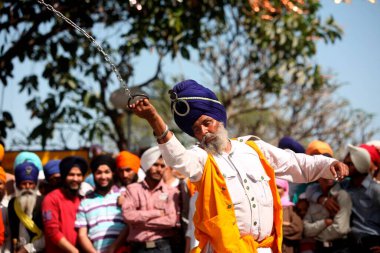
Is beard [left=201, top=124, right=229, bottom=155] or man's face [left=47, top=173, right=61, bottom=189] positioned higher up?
man's face [left=47, top=173, right=61, bottom=189]

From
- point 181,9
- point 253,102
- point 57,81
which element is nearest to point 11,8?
point 57,81

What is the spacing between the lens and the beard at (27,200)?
645 cm

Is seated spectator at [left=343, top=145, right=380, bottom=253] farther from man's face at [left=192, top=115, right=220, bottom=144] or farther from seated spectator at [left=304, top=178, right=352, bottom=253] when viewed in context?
man's face at [left=192, top=115, right=220, bottom=144]

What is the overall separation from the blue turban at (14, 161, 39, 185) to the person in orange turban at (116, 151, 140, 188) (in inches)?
34.2

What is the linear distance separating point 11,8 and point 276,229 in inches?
233

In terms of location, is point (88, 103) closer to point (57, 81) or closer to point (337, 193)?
point (57, 81)

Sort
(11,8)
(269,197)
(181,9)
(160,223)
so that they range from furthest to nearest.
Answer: (181,9) → (11,8) → (160,223) → (269,197)

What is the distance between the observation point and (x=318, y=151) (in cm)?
702

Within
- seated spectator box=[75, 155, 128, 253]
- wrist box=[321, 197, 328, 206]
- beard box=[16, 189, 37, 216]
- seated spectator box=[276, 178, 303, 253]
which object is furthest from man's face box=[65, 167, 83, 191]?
wrist box=[321, 197, 328, 206]

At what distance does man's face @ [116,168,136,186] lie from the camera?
22.6 feet

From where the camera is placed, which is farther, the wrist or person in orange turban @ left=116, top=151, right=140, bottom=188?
person in orange turban @ left=116, top=151, right=140, bottom=188

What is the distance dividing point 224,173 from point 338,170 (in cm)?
76

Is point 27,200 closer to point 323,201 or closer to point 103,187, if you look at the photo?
point 103,187

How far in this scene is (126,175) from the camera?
6.89m
